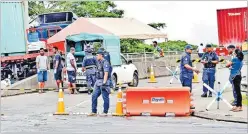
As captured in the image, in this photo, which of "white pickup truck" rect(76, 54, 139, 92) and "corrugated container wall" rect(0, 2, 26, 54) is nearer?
"white pickup truck" rect(76, 54, 139, 92)

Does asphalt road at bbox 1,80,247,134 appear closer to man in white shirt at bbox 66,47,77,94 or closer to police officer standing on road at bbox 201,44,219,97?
police officer standing on road at bbox 201,44,219,97

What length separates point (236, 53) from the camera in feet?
53.1

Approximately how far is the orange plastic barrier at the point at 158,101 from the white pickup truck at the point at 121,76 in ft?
22.3

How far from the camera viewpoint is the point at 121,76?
2519 cm

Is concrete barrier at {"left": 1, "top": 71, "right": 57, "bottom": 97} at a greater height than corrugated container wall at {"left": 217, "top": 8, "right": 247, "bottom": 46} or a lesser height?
lesser

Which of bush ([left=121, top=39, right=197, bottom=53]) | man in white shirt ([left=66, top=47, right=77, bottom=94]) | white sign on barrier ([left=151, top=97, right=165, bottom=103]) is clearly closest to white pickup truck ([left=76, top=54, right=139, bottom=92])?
man in white shirt ([left=66, top=47, right=77, bottom=94])

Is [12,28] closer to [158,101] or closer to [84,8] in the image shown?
[158,101]

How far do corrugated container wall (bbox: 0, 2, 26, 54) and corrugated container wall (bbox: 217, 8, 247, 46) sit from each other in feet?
33.9

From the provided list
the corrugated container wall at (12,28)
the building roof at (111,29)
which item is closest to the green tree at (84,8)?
the building roof at (111,29)

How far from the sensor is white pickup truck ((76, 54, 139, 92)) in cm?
2401

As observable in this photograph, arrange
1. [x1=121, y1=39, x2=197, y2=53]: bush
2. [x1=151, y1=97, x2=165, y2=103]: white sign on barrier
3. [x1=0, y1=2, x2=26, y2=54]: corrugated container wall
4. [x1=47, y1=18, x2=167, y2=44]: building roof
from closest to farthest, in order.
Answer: [x1=151, y1=97, x2=165, y2=103]: white sign on barrier
[x1=0, y1=2, x2=26, y2=54]: corrugated container wall
[x1=47, y1=18, x2=167, y2=44]: building roof
[x1=121, y1=39, x2=197, y2=53]: bush

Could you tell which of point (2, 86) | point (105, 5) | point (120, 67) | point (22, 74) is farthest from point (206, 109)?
point (105, 5)

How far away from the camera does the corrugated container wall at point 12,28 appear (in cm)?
2841

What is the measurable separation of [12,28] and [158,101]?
14.0 meters
